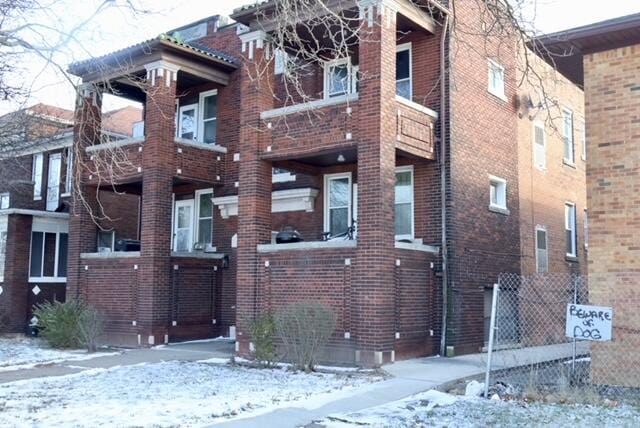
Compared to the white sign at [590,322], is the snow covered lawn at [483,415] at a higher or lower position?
lower

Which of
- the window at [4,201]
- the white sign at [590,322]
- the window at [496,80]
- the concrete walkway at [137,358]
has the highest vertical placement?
the window at [496,80]

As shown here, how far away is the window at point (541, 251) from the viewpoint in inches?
760

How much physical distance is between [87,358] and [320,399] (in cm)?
759

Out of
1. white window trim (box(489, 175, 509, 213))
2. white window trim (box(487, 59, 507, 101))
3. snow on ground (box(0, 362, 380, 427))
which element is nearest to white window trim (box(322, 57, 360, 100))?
white window trim (box(487, 59, 507, 101))

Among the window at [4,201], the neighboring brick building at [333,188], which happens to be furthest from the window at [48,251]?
the window at [4,201]

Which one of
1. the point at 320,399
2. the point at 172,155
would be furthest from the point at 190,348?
the point at 320,399

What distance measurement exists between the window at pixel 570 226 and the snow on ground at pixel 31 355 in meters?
14.2

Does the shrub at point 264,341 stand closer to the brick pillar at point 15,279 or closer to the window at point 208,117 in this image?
the window at point 208,117

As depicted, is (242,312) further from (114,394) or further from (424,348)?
(114,394)

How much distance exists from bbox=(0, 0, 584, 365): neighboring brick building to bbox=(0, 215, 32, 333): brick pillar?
10.8 ft

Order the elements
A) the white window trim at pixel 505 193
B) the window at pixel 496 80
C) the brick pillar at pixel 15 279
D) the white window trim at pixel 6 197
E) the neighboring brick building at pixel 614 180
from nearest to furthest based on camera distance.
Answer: the neighboring brick building at pixel 614 180, the white window trim at pixel 505 193, the window at pixel 496 80, the brick pillar at pixel 15 279, the white window trim at pixel 6 197

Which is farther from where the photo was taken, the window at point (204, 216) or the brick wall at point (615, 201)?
the window at point (204, 216)

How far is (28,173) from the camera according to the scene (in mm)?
27516

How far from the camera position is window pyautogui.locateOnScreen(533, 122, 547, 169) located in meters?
19.6
